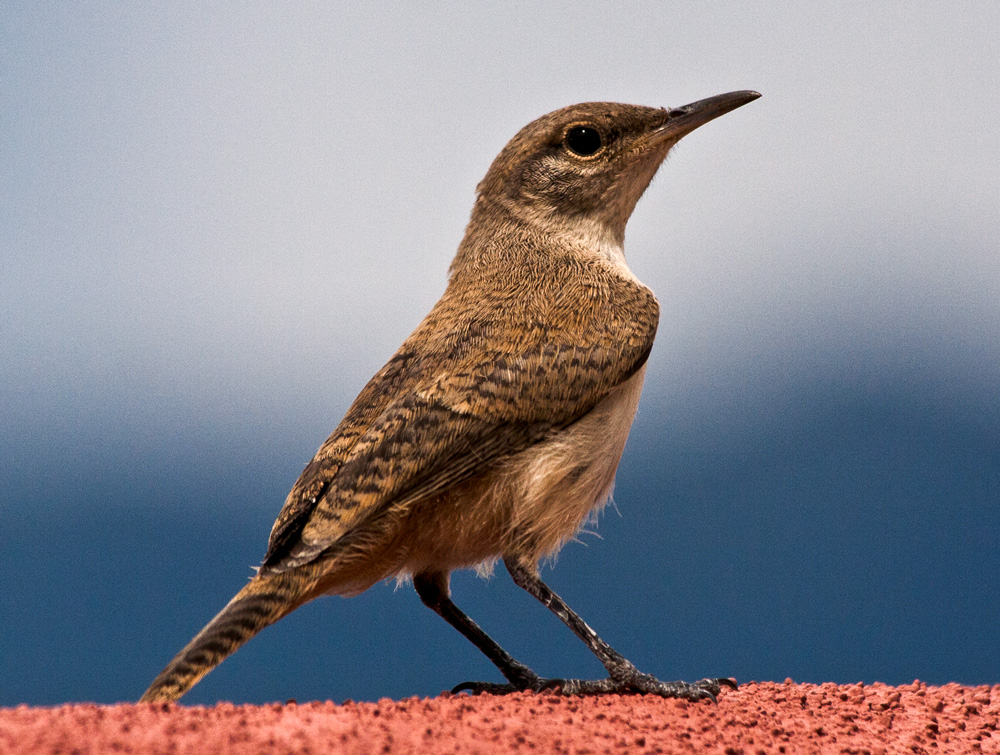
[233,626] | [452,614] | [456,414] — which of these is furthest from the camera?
[452,614]

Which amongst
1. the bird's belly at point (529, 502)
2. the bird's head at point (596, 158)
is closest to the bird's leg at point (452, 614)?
the bird's belly at point (529, 502)

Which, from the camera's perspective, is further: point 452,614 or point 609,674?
point 452,614

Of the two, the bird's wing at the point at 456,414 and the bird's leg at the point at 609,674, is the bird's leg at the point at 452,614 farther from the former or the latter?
the bird's wing at the point at 456,414

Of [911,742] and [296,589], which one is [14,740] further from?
[911,742]

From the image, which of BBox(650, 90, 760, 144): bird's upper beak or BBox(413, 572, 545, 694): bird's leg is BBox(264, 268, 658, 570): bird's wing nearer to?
BBox(413, 572, 545, 694): bird's leg

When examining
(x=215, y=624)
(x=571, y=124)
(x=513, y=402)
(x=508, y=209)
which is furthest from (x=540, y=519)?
(x=571, y=124)

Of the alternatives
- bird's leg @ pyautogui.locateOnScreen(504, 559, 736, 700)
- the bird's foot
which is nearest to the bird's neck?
bird's leg @ pyautogui.locateOnScreen(504, 559, 736, 700)

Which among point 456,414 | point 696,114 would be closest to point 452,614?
point 456,414

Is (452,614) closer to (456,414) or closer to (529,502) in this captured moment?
(529,502)
